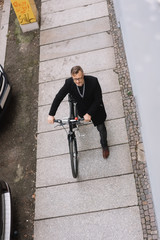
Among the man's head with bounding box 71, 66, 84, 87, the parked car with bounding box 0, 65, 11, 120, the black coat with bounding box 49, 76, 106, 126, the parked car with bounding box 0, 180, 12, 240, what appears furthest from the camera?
the parked car with bounding box 0, 65, 11, 120

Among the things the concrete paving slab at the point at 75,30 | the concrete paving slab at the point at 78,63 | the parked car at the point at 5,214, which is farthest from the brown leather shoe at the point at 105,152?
the concrete paving slab at the point at 75,30

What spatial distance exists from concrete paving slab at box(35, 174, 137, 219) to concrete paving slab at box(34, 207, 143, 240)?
106 mm

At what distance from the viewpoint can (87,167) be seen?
560 cm

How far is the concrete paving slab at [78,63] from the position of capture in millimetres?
6953

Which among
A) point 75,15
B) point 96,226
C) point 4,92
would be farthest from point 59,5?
point 96,226

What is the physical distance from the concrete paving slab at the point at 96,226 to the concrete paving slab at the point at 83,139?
1.32 metres

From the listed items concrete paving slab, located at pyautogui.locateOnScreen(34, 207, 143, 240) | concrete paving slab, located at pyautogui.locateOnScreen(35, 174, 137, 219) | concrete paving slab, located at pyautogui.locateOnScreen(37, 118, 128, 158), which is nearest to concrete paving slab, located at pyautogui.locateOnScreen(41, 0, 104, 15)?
concrete paving slab, located at pyautogui.locateOnScreen(37, 118, 128, 158)

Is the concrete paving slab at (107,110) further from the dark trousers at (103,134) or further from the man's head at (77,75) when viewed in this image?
the man's head at (77,75)

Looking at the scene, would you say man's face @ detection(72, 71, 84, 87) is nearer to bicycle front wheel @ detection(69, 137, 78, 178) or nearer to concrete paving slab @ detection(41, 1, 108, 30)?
bicycle front wheel @ detection(69, 137, 78, 178)

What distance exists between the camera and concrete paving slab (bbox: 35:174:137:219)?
5.11 meters

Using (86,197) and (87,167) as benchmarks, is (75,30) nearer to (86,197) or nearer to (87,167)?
(87,167)

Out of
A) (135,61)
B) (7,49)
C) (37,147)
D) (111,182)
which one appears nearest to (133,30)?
(135,61)

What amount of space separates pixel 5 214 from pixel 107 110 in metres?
2.83

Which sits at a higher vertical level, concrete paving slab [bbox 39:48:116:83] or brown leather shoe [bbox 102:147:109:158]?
concrete paving slab [bbox 39:48:116:83]
